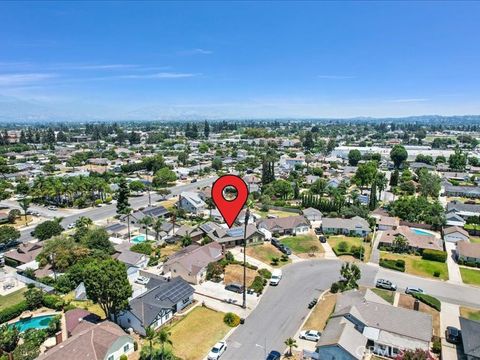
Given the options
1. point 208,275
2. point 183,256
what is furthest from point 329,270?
point 183,256

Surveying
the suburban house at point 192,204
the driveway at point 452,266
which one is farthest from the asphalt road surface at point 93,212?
the driveway at point 452,266

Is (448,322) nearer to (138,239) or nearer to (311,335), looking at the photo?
(311,335)

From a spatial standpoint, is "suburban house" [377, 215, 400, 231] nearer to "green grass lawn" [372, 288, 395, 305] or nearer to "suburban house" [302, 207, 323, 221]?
"suburban house" [302, 207, 323, 221]

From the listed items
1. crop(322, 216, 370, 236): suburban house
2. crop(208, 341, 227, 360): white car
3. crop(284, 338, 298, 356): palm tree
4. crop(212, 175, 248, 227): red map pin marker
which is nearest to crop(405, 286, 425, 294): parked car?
crop(284, 338, 298, 356): palm tree

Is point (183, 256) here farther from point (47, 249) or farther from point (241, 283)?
point (47, 249)

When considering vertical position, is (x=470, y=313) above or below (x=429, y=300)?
below

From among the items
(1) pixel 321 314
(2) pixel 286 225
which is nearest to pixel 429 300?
(1) pixel 321 314
